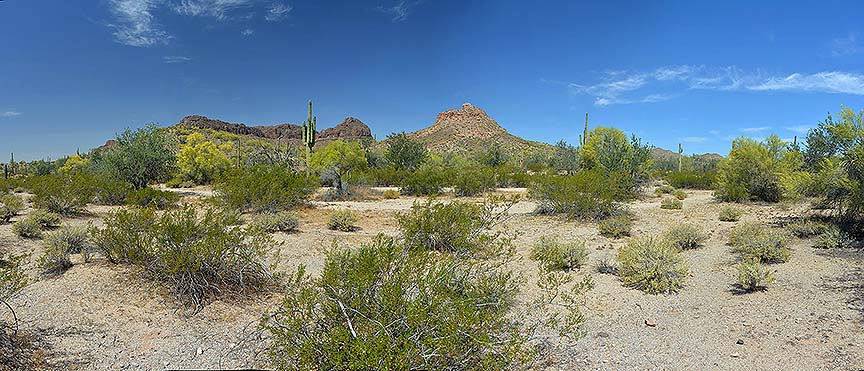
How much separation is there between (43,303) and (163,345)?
101 inches

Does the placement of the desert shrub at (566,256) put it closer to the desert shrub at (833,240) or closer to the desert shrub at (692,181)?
the desert shrub at (833,240)

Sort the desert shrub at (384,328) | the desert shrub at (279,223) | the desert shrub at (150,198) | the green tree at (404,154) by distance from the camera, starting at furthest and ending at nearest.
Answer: the green tree at (404,154) → the desert shrub at (150,198) → the desert shrub at (279,223) → the desert shrub at (384,328)

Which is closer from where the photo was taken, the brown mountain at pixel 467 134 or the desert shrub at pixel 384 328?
the desert shrub at pixel 384 328

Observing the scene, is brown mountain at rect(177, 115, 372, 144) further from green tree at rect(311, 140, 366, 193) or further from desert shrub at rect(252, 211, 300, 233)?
desert shrub at rect(252, 211, 300, 233)

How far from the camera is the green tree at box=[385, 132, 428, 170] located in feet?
128

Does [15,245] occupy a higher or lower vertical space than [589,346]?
higher

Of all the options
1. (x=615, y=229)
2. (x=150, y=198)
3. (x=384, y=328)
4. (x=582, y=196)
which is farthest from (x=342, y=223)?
(x=384, y=328)

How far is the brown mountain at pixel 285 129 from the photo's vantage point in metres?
124

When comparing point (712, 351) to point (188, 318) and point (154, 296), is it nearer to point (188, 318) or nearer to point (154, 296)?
point (188, 318)

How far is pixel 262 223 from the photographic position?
12.8 metres

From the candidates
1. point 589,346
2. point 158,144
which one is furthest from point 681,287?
point 158,144

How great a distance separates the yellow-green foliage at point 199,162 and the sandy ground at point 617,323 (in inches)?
1042

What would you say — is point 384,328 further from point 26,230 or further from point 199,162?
point 199,162

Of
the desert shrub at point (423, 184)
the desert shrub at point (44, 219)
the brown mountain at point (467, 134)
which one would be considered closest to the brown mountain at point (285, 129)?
the brown mountain at point (467, 134)
